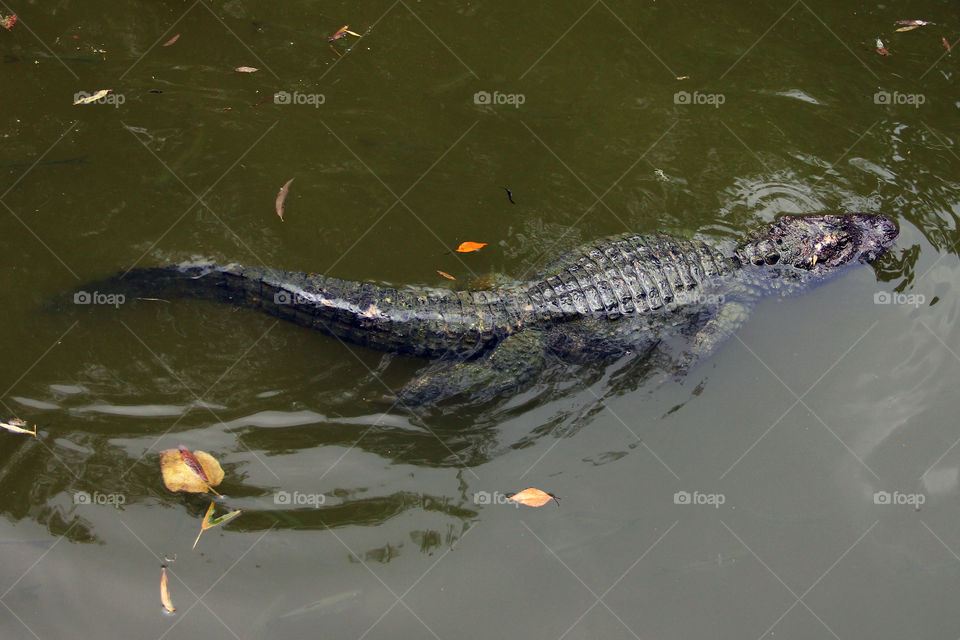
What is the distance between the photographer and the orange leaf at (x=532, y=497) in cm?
433

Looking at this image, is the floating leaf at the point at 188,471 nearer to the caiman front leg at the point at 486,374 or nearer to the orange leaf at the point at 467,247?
the caiman front leg at the point at 486,374

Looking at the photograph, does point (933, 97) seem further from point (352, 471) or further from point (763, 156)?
point (352, 471)

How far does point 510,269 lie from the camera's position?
520cm

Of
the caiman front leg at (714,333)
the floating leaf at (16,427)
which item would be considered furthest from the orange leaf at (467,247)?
the floating leaf at (16,427)

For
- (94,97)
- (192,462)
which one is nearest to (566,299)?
(192,462)

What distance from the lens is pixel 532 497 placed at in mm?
4344

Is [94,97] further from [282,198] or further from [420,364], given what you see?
[420,364]

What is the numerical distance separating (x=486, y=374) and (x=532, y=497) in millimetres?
943

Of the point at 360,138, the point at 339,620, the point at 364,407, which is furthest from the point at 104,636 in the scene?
the point at 360,138

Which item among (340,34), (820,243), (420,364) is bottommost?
(820,243)

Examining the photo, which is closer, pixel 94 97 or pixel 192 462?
pixel 192 462

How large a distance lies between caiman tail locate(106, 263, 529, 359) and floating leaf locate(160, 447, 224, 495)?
1138 mm

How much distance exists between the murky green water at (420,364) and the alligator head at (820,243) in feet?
0.74

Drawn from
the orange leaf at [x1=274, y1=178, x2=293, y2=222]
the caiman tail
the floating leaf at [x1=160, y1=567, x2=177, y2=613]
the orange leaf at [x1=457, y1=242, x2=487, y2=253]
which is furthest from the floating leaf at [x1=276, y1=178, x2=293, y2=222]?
the floating leaf at [x1=160, y1=567, x2=177, y2=613]
